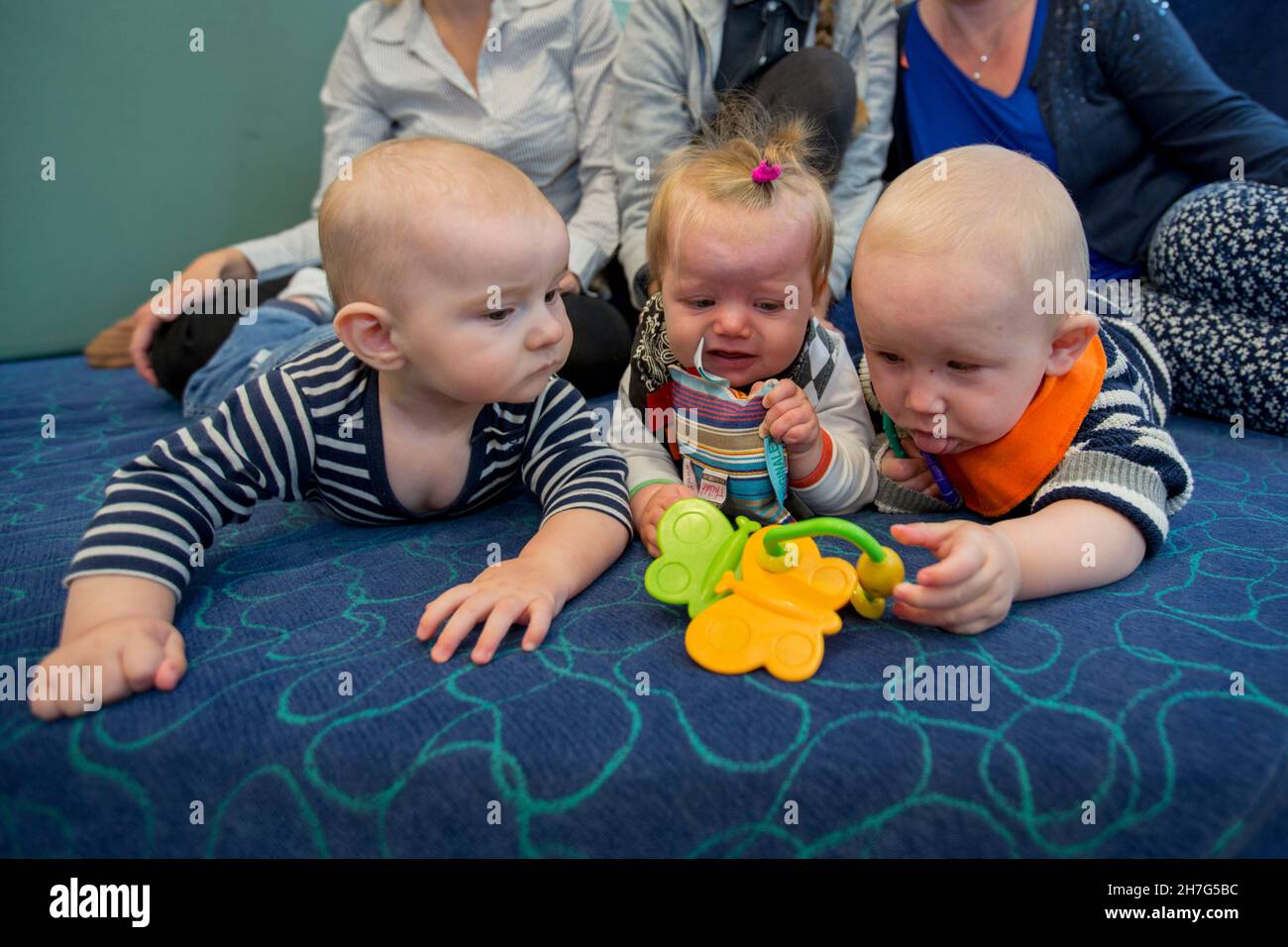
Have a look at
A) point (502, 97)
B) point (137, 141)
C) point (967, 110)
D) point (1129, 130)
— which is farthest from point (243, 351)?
point (1129, 130)

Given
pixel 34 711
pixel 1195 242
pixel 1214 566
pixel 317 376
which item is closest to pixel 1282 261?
pixel 1195 242

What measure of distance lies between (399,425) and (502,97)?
94cm

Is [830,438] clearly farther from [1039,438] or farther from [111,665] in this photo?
[111,665]

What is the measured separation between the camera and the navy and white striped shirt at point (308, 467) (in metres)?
0.74

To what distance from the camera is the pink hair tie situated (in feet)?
2.95

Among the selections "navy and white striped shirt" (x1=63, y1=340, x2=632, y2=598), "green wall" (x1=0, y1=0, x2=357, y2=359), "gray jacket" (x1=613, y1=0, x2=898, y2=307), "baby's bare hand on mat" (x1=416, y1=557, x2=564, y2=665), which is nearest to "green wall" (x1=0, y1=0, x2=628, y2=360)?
"green wall" (x1=0, y1=0, x2=357, y2=359)

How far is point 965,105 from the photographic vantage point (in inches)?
57.7

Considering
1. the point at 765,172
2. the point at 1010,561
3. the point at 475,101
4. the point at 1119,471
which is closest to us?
the point at 1010,561

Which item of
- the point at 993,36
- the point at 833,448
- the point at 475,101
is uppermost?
the point at 993,36

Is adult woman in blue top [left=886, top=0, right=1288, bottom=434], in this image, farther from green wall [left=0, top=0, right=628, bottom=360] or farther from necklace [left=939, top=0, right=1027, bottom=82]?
green wall [left=0, top=0, right=628, bottom=360]

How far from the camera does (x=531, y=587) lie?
0.72 metres
